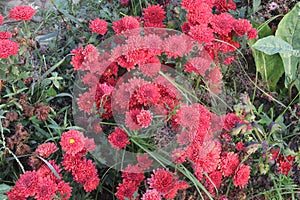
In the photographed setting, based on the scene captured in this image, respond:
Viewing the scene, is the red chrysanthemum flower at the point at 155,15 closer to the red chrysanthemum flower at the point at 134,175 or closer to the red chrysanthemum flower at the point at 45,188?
the red chrysanthemum flower at the point at 134,175

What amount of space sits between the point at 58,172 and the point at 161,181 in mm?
355

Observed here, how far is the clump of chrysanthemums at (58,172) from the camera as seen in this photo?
144 cm

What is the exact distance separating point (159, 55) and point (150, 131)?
30 cm

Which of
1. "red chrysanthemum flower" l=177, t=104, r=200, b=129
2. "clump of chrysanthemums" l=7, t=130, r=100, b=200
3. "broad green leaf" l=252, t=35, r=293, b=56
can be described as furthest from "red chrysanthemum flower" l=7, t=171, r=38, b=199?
"broad green leaf" l=252, t=35, r=293, b=56

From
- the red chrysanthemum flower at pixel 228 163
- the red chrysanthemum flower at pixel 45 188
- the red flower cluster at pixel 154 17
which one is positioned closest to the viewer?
the red chrysanthemum flower at pixel 45 188

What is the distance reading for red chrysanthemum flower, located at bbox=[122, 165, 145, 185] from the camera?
162cm

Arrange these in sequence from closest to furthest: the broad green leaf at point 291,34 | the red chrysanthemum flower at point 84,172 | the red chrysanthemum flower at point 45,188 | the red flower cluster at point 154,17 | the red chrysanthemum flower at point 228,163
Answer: the red chrysanthemum flower at point 45,188
the red chrysanthemum flower at point 84,172
the red chrysanthemum flower at point 228,163
the red flower cluster at point 154,17
the broad green leaf at point 291,34

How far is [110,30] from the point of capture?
205 cm

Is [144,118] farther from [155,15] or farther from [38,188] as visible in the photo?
[155,15]

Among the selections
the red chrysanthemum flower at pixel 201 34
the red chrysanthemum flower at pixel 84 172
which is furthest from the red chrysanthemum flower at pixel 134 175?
the red chrysanthemum flower at pixel 201 34

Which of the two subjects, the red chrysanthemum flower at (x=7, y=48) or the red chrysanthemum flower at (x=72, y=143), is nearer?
the red chrysanthemum flower at (x=72, y=143)

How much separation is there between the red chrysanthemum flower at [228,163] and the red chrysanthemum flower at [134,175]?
30cm

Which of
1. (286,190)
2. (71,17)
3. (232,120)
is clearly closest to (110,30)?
(71,17)

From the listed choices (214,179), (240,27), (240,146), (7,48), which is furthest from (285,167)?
(7,48)
